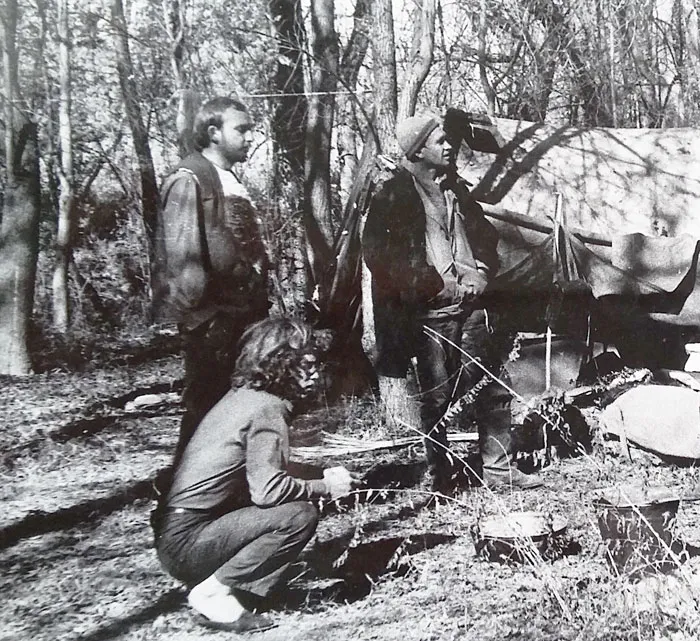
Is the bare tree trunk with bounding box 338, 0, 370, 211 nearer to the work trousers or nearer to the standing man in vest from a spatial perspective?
the standing man in vest

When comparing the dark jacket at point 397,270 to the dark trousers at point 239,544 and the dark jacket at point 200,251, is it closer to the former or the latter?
the dark jacket at point 200,251

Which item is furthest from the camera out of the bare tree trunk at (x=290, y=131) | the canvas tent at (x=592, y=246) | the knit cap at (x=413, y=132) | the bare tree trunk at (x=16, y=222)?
the canvas tent at (x=592, y=246)

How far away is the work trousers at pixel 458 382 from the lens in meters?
2.48

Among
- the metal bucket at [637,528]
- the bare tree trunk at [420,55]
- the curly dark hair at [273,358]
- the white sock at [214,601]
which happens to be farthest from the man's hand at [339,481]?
the bare tree trunk at [420,55]

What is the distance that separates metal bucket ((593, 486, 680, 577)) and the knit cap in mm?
1331

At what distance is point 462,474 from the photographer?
8.20ft

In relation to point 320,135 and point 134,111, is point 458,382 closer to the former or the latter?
point 320,135

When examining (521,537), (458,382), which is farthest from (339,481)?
(521,537)

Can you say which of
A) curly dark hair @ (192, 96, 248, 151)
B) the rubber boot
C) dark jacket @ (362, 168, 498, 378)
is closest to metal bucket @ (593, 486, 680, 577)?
the rubber boot

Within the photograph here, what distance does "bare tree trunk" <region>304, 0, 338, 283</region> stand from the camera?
7.52ft

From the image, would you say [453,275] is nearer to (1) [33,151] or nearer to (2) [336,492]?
(2) [336,492]

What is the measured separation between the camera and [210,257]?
2.05m

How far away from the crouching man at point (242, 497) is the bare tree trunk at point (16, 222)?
0.52 metres

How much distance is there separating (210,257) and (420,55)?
1071 millimetres
